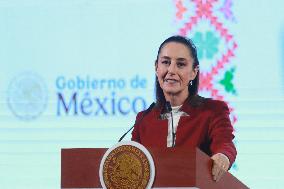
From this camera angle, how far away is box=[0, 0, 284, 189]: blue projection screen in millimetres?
3781

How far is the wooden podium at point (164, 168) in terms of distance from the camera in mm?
1881

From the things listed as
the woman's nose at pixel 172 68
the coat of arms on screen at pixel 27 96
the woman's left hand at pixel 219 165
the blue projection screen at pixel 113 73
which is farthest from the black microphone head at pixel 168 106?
the coat of arms on screen at pixel 27 96

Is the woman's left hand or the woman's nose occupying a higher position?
the woman's nose

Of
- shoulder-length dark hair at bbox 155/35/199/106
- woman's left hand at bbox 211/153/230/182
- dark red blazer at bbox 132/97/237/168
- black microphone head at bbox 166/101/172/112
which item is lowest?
woman's left hand at bbox 211/153/230/182

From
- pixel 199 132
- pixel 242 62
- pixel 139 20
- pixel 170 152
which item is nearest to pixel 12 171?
pixel 139 20

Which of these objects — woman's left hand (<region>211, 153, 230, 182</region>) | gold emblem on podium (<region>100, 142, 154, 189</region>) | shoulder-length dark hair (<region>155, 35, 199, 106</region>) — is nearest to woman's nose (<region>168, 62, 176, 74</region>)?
shoulder-length dark hair (<region>155, 35, 199, 106</region>)

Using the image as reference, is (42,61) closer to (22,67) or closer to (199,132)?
(22,67)

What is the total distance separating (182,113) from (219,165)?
404mm

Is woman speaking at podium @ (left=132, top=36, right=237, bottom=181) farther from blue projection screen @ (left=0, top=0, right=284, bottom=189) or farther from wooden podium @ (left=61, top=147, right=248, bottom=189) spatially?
blue projection screen @ (left=0, top=0, right=284, bottom=189)

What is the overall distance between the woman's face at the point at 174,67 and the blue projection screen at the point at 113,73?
1381 millimetres

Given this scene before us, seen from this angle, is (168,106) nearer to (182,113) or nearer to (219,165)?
(182,113)

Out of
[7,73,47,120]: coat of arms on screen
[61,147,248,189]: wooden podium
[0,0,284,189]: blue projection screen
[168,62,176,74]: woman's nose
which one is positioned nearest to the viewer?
[61,147,248,189]: wooden podium

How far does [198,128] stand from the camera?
240 centimetres

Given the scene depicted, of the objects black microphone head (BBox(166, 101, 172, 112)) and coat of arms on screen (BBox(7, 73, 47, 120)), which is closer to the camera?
black microphone head (BBox(166, 101, 172, 112))
